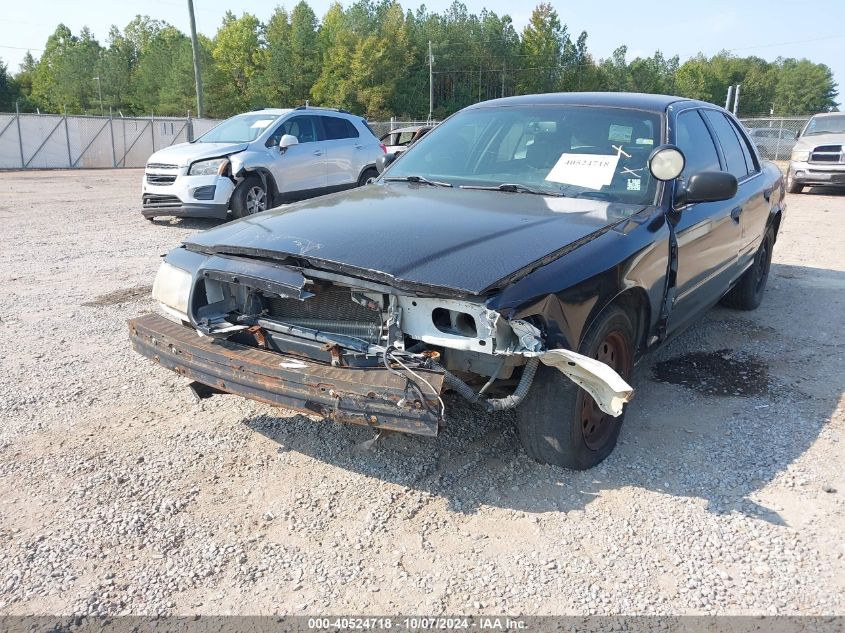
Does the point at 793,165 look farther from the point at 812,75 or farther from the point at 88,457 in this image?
the point at 812,75

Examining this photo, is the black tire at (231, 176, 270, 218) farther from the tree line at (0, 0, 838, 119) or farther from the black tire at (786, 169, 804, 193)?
the tree line at (0, 0, 838, 119)

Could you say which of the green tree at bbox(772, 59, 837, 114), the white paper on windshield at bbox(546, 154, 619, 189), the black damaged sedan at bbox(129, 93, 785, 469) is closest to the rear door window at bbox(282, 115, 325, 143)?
the black damaged sedan at bbox(129, 93, 785, 469)

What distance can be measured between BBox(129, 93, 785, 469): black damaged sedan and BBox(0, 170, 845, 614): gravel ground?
417mm

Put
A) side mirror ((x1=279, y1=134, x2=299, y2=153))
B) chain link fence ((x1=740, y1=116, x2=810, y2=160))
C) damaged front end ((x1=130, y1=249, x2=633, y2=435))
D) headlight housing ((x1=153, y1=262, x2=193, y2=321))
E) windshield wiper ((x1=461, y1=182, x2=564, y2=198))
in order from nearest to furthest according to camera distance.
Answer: damaged front end ((x1=130, y1=249, x2=633, y2=435)), headlight housing ((x1=153, y1=262, x2=193, y2=321)), windshield wiper ((x1=461, y1=182, x2=564, y2=198)), side mirror ((x1=279, y1=134, x2=299, y2=153)), chain link fence ((x1=740, y1=116, x2=810, y2=160))

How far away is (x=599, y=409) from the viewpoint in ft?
10.3

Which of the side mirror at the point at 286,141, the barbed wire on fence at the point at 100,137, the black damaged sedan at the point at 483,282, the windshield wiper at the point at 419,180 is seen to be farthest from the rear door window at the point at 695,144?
the barbed wire on fence at the point at 100,137

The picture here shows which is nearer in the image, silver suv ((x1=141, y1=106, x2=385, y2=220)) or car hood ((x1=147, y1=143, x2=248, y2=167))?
silver suv ((x1=141, y1=106, x2=385, y2=220))

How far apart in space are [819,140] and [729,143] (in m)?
12.7

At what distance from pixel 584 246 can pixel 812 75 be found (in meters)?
119

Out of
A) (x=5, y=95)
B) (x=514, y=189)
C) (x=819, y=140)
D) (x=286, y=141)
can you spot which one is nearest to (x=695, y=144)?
(x=514, y=189)

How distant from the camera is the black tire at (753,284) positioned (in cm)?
577

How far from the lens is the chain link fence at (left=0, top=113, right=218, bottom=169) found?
82.2 feet

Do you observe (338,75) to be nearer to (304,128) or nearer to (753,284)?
(304,128)

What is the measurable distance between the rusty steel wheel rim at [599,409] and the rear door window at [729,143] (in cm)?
211
